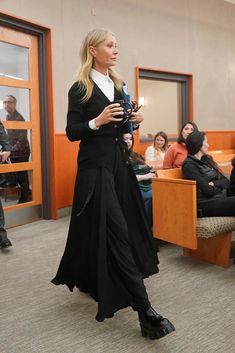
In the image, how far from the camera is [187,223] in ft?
8.91

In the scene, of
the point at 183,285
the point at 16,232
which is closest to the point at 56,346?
the point at 183,285

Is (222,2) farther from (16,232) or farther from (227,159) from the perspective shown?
(16,232)

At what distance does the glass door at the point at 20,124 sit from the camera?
4113 mm

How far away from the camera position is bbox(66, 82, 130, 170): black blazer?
1.81 m

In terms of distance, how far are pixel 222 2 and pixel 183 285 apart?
6.28 m

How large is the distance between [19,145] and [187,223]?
2385mm

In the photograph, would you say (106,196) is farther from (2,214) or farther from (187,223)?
(2,214)

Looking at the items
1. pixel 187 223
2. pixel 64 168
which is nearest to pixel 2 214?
pixel 64 168

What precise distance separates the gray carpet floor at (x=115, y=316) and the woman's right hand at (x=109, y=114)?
3.45 ft

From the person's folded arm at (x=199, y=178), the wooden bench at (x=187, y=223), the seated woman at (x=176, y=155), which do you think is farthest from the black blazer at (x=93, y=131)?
the seated woman at (x=176, y=155)

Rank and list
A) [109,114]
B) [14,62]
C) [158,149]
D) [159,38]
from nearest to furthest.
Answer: [109,114] < [14,62] < [158,149] < [159,38]

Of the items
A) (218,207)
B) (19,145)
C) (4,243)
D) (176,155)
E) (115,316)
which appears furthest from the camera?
(19,145)

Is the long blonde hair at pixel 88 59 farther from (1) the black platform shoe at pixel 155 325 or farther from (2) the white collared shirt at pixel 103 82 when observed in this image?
(1) the black platform shoe at pixel 155 325

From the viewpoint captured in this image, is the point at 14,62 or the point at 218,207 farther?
the point at 14,62
